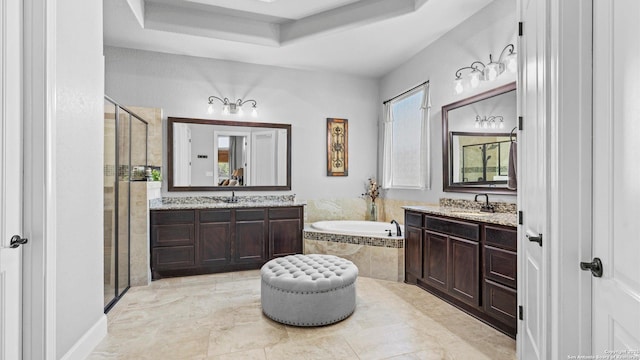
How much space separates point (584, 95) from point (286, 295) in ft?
7.10

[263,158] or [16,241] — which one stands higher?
[263,158]

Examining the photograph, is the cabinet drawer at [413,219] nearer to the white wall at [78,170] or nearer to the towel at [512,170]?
the towel at [512,170]

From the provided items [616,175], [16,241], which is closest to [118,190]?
[16,241]

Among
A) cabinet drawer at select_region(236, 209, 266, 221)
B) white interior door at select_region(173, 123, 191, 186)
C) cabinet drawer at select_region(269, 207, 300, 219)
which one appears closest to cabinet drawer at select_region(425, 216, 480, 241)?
cabinet drawer at select_region(269, 207, 300, 219)

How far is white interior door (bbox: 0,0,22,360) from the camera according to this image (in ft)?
4.54

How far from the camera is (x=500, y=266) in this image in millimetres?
2348

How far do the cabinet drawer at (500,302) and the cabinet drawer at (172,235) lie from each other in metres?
3.14

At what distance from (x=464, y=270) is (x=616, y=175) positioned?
6.30 feet

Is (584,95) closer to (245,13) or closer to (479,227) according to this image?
(479,227)

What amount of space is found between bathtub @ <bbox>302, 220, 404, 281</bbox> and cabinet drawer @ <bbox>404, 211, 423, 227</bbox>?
25 centimetres

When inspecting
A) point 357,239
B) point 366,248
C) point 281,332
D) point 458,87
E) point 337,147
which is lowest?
point 281,332

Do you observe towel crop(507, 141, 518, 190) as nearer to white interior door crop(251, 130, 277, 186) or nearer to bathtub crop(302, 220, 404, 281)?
bathtub crop(302, 220, 404, 281)

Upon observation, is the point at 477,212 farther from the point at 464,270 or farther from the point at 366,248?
the point at 366,248

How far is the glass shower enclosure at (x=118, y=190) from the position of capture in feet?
8.82
